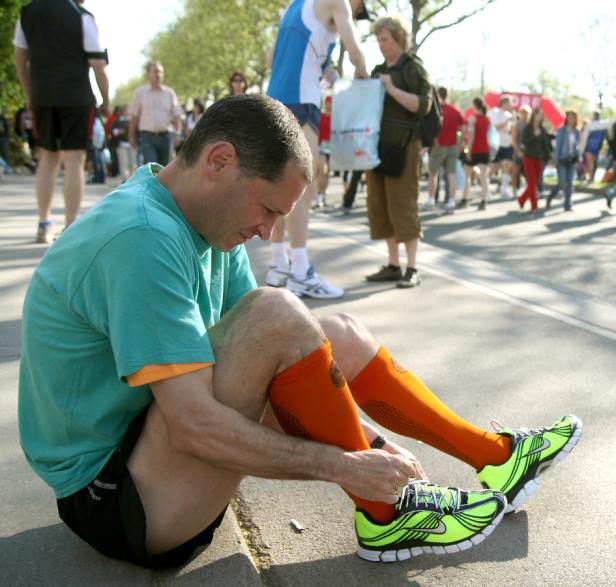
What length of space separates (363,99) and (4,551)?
4239 mm

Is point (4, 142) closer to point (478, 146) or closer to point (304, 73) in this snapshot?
point (478, 146)

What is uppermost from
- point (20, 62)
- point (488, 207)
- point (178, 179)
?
point (20, 62)

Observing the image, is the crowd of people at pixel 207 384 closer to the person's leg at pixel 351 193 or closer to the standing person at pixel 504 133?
the person's leg at pixel 351 193

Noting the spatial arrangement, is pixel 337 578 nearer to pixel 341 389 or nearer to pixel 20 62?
pixel 341 389

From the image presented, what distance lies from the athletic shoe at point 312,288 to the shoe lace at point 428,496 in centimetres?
310

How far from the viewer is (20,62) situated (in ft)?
20.1

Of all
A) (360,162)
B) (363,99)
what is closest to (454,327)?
(360,162)

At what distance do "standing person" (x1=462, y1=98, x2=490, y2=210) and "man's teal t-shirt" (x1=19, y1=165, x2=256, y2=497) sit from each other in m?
11.5

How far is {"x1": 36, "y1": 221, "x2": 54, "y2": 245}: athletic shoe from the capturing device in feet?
20.9

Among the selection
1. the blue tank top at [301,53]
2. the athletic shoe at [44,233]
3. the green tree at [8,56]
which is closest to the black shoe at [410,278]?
the blue tank top at [301,53]

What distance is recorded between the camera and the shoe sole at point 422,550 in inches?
76.9

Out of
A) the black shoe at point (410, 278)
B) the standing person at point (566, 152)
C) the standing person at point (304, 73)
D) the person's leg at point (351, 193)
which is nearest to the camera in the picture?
the standing person at point (304, 73)

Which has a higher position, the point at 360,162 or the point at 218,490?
the point at 360,162

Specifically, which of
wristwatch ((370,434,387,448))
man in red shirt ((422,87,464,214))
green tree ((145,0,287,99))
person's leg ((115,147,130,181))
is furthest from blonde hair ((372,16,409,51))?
green tree ((145,0,287,99))
